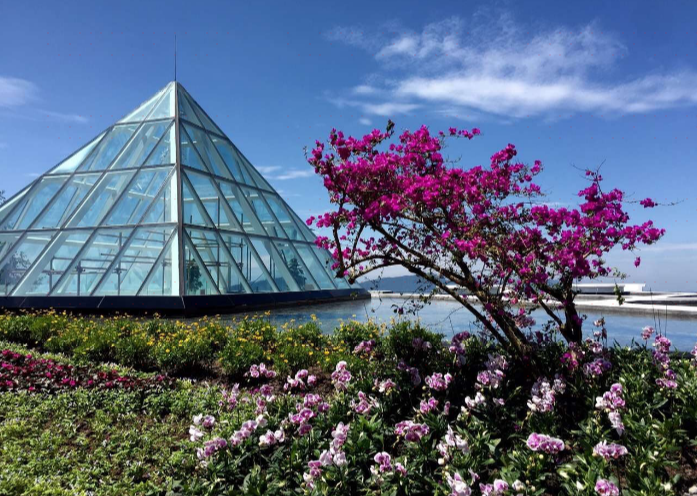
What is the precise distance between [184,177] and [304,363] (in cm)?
1353

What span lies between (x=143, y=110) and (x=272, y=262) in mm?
10326

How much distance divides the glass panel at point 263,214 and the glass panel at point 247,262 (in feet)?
9.49

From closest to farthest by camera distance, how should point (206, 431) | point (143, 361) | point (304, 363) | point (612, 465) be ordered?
1. point (612, 465)
2. point (206, 431)
3. point (304, 363)
4. point (143, 361)

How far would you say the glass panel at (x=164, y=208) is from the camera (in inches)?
698

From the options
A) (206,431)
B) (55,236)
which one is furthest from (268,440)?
(55,236)

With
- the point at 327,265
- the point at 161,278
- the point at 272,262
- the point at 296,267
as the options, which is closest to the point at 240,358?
the point at 161,278

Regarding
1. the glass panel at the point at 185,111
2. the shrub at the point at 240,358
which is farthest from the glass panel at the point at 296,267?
the shrub at the point at 240,358

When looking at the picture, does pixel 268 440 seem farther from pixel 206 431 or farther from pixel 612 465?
pixel 612 465

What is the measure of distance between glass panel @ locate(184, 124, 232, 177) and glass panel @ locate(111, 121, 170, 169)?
49.1 inches

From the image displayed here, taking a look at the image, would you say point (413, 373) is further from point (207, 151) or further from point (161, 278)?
point (207, 151)

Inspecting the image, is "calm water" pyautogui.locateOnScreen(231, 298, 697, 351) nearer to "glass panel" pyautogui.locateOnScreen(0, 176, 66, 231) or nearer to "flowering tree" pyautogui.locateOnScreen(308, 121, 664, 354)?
"flowering tree" pyautogui.locateOnScreen(308, 121, 664, 354)

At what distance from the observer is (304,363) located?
7867mm

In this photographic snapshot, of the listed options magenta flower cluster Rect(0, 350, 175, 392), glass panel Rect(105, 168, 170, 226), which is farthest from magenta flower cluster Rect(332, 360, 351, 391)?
glass panel Rect(105, 168, 170, 226)

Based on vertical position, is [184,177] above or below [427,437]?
above
